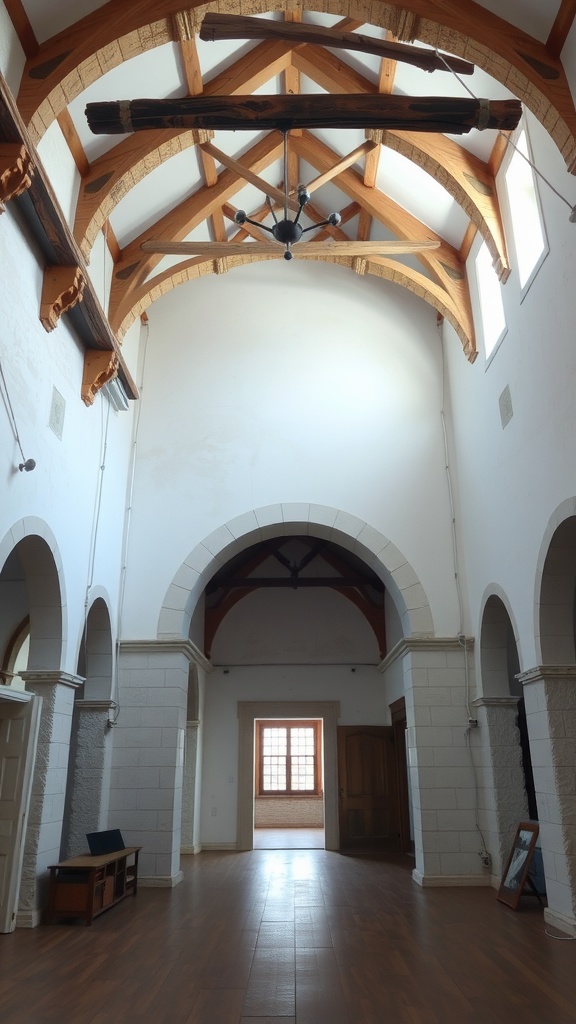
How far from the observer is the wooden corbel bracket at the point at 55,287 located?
533 cm

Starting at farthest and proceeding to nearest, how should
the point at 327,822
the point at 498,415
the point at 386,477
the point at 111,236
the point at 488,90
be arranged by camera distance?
the point at 327,822 → the point at 386,477 → the point at 111,236 → the point at 498,415 → the point at 488,90

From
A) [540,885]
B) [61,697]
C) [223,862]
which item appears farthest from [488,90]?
[223,862]

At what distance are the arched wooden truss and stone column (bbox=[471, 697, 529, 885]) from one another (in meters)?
3.54

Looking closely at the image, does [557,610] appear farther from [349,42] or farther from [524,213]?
[349,42]

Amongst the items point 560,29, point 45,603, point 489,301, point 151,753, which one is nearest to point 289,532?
point 151,753

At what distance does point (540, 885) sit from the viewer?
6.12 metres

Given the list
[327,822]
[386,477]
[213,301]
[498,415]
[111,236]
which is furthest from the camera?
[327,822]

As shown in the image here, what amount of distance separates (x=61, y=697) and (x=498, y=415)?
4.39 m

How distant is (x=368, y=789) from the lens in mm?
10109

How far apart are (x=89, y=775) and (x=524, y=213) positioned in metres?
6.27

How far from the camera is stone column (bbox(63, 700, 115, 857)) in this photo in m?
6.73

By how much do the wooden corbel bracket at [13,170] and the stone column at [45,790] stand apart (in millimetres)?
3441

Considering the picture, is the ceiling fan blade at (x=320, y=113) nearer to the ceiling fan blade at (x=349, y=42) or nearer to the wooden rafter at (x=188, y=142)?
the ceiling fan blade at (x=349, y=42)

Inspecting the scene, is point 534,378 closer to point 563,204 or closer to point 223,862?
point 563,204
